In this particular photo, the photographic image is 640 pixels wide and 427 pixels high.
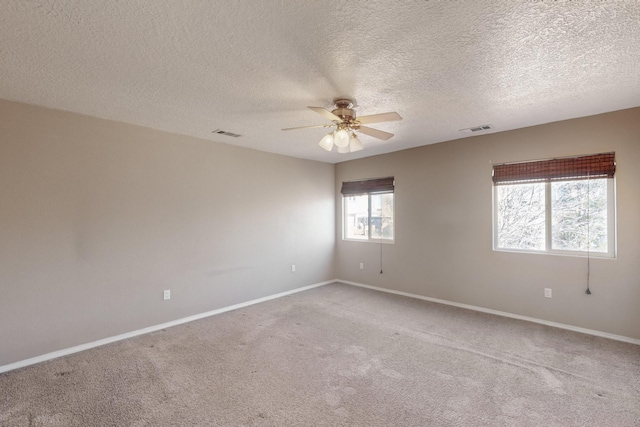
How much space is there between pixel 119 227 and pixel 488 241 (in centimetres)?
477

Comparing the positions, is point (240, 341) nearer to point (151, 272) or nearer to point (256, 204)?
point (151, 272)

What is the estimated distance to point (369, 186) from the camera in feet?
18.1

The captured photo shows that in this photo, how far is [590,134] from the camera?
3.34 m

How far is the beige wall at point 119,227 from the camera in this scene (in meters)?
2.77

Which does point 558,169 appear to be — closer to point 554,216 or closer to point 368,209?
point 554,216

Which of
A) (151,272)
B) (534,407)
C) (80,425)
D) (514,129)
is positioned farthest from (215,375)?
(514,129)

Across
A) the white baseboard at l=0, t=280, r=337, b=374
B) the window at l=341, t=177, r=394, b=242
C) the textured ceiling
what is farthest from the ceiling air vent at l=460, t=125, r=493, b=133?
the white baseboard at l=0, t=280, r=337, b=374

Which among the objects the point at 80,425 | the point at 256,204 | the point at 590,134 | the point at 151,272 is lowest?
the point at 80,425

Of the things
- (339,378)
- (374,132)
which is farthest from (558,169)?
(339,378)

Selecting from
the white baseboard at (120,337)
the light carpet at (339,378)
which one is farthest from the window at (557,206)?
the white baseboard at (120,337)

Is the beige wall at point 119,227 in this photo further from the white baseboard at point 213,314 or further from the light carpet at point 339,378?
the light carpet at point 339,378

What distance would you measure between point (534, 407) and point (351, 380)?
4.37ft

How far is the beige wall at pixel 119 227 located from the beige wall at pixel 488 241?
2.13m

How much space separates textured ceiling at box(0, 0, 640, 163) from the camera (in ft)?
5.28
